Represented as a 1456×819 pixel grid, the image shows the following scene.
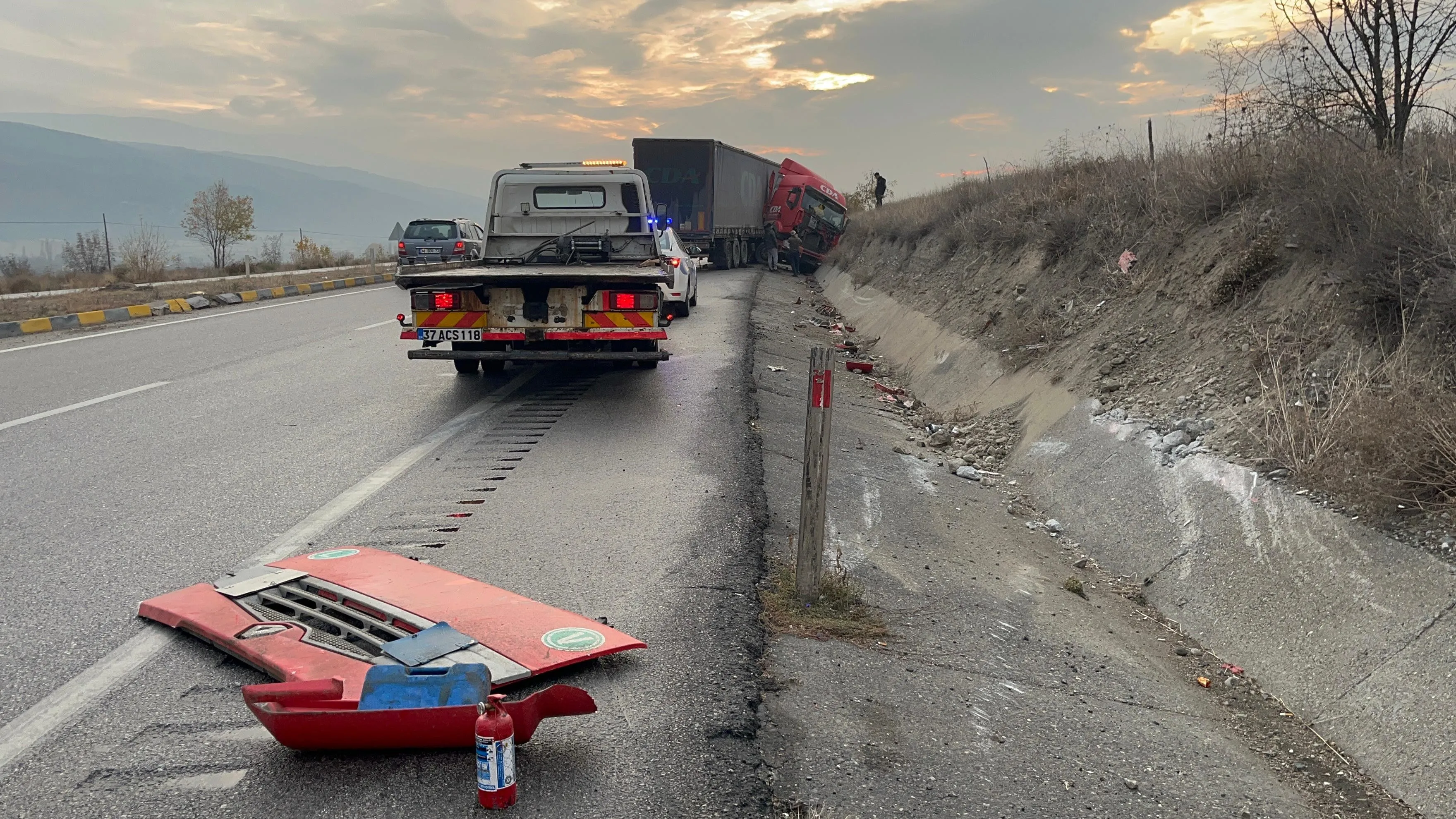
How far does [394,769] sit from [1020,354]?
8412 mm

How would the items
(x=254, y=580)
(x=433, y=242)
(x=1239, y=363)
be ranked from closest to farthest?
1. (x=254, y=580)
2. (x=1239, y=363)
3. (x=433, y=242)

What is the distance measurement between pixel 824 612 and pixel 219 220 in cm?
5142

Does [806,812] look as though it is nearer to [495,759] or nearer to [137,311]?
[495,759]

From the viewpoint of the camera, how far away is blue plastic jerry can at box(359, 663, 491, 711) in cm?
283

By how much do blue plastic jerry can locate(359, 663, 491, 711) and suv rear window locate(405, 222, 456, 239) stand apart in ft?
81.5

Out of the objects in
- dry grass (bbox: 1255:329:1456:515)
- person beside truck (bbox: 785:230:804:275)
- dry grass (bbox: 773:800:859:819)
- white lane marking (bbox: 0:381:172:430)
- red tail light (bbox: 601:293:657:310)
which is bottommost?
dry grass (bbox: 773:800:859:819)

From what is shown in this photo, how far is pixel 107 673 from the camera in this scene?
11.1ft

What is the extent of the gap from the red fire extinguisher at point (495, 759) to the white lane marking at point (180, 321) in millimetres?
12542

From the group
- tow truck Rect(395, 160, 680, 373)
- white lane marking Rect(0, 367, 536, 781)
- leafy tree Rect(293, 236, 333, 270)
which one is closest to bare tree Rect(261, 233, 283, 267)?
leafy tree Rect(293, 236, 333, 270)

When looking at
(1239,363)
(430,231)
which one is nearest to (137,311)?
(430,231)

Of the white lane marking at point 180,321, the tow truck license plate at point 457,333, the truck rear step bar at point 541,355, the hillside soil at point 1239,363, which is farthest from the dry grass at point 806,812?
the white lane marking at point 180,321

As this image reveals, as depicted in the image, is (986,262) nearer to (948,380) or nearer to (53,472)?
(948,380)

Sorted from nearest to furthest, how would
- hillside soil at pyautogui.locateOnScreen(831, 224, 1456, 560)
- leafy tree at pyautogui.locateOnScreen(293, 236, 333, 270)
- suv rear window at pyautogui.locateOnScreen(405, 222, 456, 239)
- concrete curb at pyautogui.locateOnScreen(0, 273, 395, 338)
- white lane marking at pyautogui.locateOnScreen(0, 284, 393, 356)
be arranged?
hillside soil at pyautogui.locateOnScreen(831, 224, 1456, 560), white lane marking at pyautogui.locateOnScreen(0, 284, 393, 356), concrete curb at pyautogui.locateOnScreen(0, 273, 395, 338), suv rear window at pyautogui.locateOnScreen(405, 222, 456, 239), leafy tree at pyautogui.locateOnScreen(293, 236, 333, 270)

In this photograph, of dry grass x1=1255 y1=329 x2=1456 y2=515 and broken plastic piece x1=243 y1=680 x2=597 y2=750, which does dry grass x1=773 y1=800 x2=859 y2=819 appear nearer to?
broken plastic piece x1=243 y1=680 x2=597 y2=750
